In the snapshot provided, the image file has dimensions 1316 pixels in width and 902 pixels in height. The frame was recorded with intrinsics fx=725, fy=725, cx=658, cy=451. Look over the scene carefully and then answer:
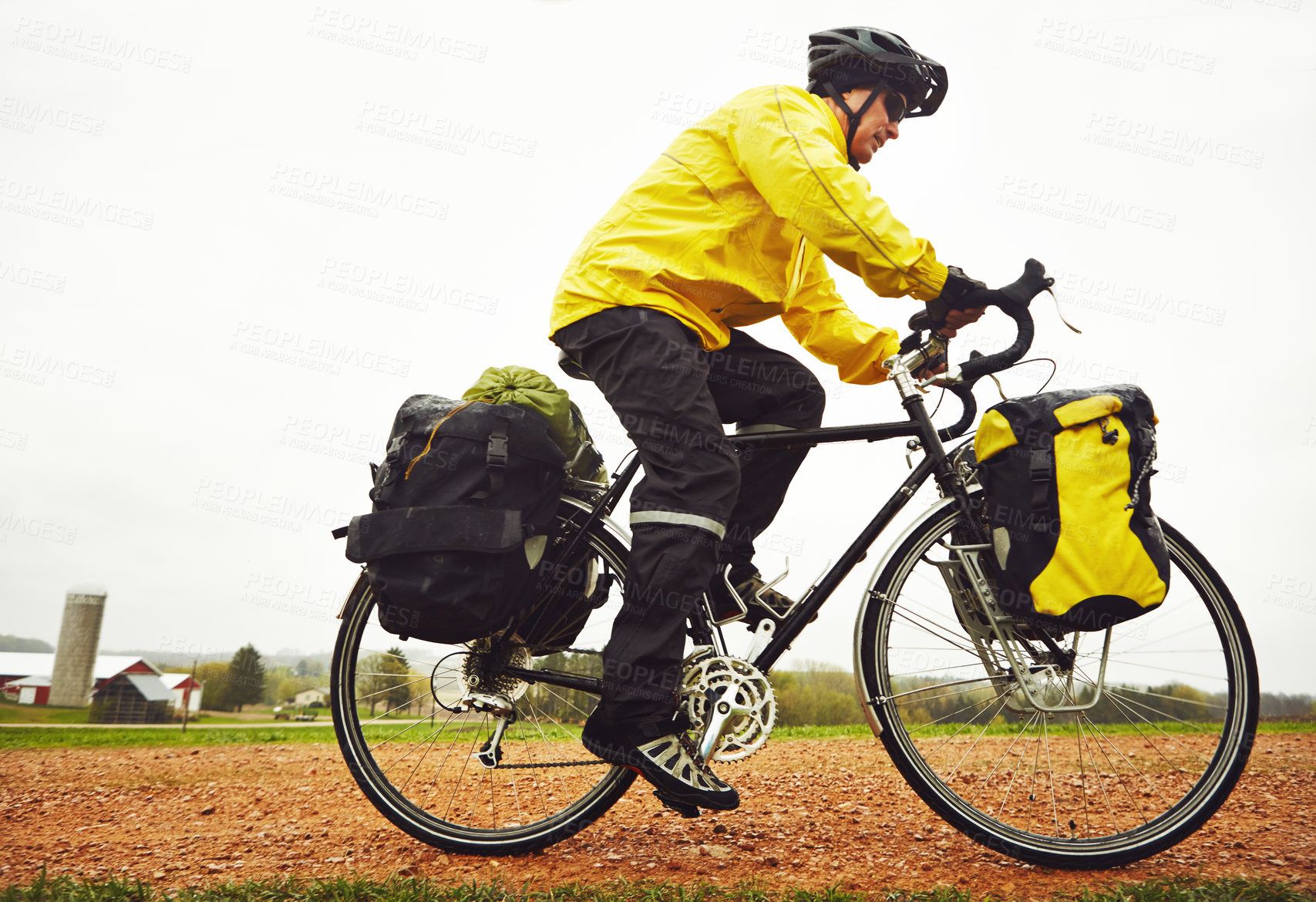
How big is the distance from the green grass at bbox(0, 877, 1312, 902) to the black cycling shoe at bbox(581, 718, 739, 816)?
0.22 metres

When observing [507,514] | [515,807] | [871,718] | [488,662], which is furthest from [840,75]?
[515,807]

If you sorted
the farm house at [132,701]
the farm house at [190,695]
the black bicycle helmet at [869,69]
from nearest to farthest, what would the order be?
the black bicycle helmet at [869,69] → the farm house at [190,695] → the farm house at [132,701]

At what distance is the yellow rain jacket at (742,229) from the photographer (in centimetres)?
214

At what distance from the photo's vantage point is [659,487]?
7.25 ft

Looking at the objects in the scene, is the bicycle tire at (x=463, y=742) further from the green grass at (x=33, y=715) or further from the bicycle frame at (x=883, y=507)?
the green grass at (x=33, y=715)

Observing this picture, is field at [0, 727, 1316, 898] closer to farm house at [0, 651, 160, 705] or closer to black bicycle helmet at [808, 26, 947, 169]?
black bicycle helmet at [808, 26, 947, 169]

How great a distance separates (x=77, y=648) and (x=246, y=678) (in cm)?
457

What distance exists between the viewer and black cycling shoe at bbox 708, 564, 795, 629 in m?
2.48

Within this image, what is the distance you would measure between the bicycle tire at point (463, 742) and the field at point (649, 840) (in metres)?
0.11

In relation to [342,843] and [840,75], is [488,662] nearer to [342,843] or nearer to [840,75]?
[342,843]

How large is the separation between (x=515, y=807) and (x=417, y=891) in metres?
0.69

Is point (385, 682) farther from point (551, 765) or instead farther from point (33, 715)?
point (33, 715)

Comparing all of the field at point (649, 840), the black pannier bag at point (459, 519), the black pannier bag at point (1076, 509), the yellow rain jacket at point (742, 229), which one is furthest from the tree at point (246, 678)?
the black pannier bag at point (1076, 509)

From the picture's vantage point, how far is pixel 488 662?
2484 millimetres
